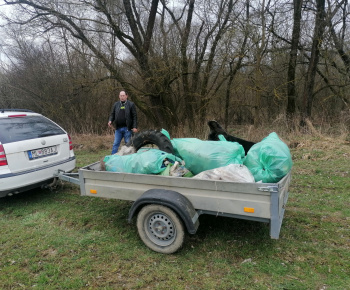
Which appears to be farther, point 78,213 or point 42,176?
point 42,176

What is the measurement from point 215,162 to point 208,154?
0.14m

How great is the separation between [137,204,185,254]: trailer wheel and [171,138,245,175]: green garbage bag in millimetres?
783

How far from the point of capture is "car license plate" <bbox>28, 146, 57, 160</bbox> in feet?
14.5

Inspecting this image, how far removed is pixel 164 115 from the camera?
1279cm

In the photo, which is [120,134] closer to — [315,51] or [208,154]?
[208,154]

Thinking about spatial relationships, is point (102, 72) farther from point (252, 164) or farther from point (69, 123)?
point (252, 164)

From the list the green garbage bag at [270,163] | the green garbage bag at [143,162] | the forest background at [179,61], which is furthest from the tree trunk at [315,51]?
the green garbage bag at [143,162]

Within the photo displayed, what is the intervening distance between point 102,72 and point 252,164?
1221 cm

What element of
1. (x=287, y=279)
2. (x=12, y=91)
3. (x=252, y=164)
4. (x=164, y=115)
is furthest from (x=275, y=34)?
(x=12, y=91)

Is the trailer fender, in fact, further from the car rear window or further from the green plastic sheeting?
Result: the car rear window

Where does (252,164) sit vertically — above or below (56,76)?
below

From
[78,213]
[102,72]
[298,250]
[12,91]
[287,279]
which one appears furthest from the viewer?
[12,91]

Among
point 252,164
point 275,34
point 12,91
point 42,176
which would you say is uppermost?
point 275,34

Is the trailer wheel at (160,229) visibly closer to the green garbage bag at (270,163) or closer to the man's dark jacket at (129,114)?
the green garbage bag at (270,163)
